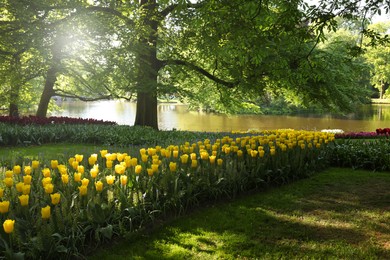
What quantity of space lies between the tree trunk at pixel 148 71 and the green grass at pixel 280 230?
8.87m

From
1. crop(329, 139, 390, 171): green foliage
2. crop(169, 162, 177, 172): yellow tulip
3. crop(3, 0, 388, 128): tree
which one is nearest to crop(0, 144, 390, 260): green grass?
crop(169, 162, 177, 172): yellow tulip

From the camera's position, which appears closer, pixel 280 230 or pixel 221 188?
pixel 280 230

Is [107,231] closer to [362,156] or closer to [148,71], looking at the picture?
[362,156]

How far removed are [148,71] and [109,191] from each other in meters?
11.2

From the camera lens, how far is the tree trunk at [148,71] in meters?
14.0

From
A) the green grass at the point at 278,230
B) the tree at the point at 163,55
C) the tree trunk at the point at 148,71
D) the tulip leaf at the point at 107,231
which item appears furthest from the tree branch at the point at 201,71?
the tulip leaf at the point at 107,231

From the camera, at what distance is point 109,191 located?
4.21 metres

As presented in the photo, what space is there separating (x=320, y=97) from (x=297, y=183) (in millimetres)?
7422

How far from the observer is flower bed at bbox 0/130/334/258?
345 cm

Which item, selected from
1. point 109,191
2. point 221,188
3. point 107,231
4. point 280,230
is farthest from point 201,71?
point 107,231

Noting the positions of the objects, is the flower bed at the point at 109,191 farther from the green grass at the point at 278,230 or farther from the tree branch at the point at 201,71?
the tree branch at the point at 201,71

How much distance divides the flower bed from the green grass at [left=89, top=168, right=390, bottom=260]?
0.88ft

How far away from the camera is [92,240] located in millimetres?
4066

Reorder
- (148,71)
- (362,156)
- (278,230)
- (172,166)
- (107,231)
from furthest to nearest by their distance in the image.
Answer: (148,71) < (362,156) < (172,166) < (278,230) < (107,231)
